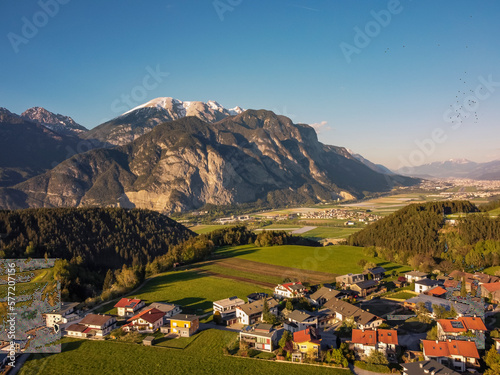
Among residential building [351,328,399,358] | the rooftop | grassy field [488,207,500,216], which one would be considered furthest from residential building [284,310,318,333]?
grassy field [488,207,500,216]

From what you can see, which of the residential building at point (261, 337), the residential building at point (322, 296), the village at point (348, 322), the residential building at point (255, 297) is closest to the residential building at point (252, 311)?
the village at point (348, 322)

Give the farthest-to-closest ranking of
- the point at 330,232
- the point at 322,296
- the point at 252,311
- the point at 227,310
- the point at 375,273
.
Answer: the point at 330,232 < the point at 375,273 < the point at 322,296 < the point at 227,310 < the point at 252,311

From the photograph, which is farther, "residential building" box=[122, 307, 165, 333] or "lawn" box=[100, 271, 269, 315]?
"lawn" box=[100, 271, 269, 315]

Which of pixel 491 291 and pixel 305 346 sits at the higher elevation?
pixel 305 346

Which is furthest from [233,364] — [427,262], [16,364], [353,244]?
[353,244]

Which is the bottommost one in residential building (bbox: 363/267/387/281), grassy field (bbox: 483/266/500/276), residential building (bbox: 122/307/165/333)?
grassy field (bbox: 483/266/500/276)

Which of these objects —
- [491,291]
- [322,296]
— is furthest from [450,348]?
[491,291]

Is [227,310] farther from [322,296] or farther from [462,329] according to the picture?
[462,329]

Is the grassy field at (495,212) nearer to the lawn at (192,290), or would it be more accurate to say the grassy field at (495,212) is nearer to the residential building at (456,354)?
the lawn at (192,290)

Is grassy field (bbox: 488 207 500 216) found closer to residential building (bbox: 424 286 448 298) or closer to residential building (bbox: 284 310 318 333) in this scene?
residential building (bbox: 424 286 448 298)
